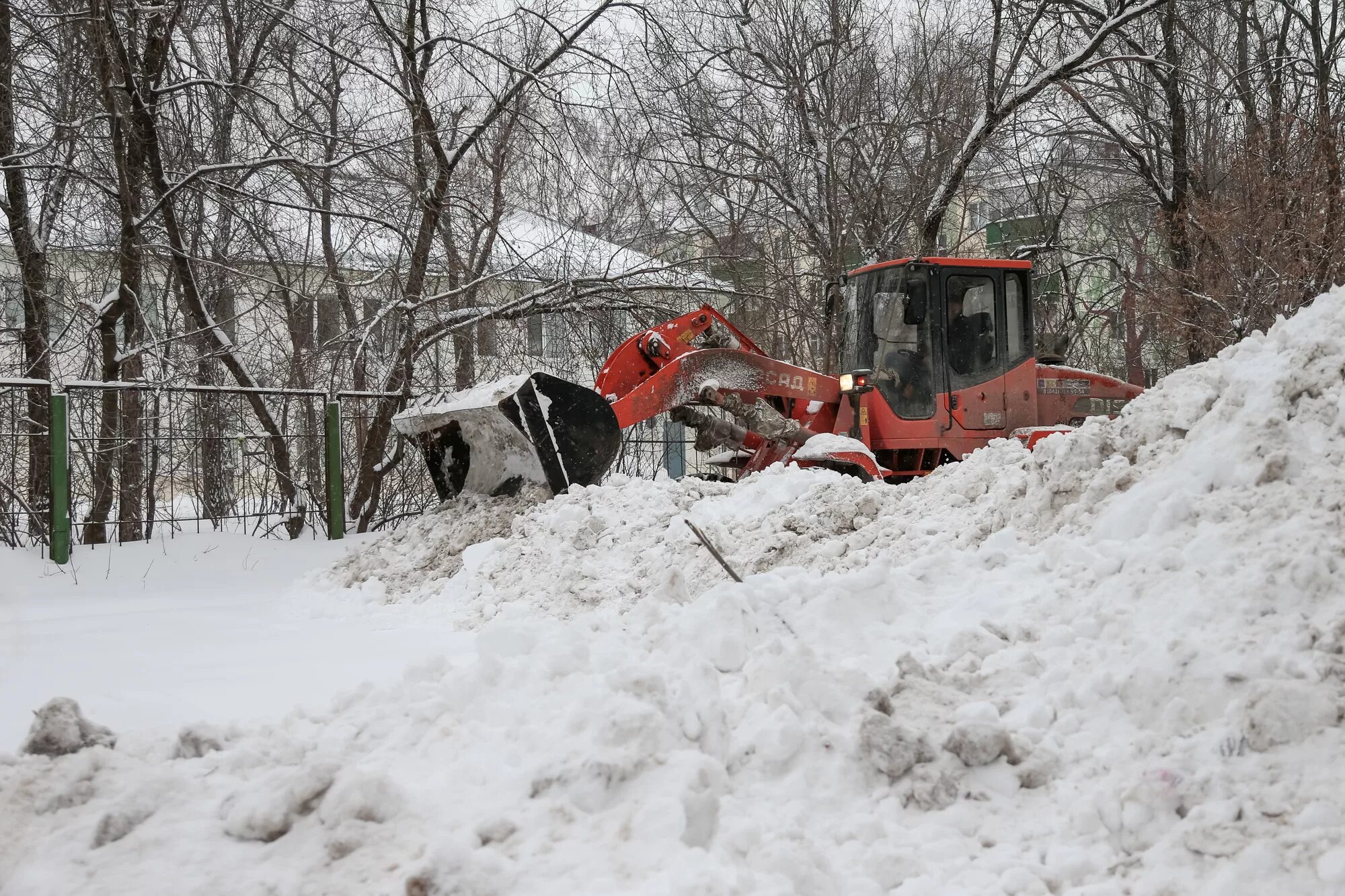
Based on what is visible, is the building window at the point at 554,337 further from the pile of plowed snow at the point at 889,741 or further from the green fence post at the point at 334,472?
the pile of plowed snow at the point at 889,741

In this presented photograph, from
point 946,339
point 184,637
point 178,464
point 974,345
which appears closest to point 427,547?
point 184,637

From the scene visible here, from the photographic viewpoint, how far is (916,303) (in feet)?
26.9

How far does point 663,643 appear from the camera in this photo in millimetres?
3547

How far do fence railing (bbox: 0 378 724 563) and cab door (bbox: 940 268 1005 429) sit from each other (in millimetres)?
4817

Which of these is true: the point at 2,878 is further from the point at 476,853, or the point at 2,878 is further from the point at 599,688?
the point at 599,688

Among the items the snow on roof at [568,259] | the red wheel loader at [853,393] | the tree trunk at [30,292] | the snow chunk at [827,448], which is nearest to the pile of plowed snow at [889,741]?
the snow chunk at [827,448]

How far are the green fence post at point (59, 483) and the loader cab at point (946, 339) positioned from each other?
6.16 m

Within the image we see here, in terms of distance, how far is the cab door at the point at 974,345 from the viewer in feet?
27.3

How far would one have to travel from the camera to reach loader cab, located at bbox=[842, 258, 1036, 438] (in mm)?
8234

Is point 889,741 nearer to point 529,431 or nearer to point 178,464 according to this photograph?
point 529,431

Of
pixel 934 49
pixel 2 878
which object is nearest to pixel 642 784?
pixel 2 878

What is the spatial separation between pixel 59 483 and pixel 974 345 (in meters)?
7.19

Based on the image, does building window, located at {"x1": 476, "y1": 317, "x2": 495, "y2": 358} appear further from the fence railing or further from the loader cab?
the loader cab

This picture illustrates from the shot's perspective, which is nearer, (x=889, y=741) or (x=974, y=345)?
(x=889, y=741)
